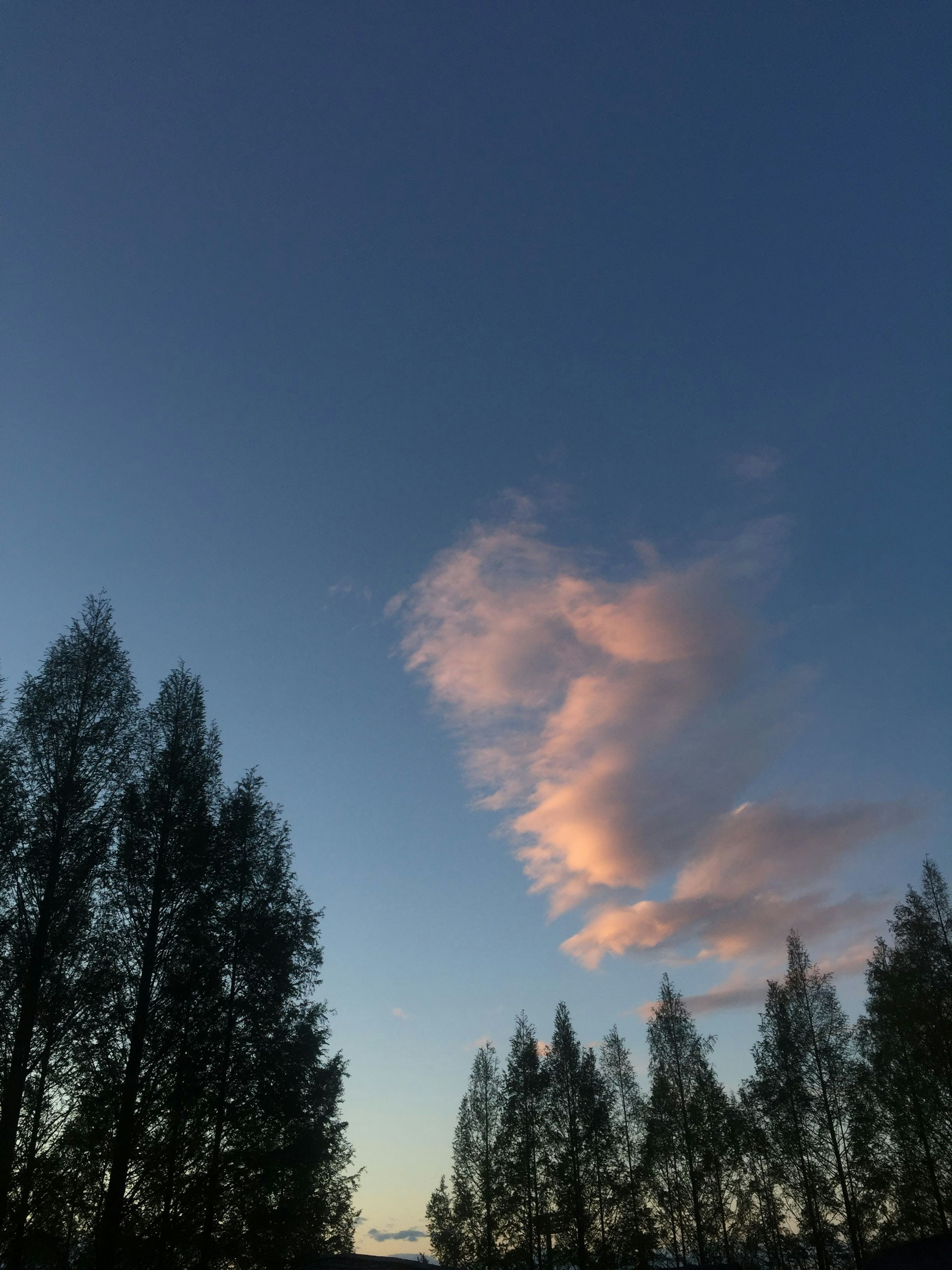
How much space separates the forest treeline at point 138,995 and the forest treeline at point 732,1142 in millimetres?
22428

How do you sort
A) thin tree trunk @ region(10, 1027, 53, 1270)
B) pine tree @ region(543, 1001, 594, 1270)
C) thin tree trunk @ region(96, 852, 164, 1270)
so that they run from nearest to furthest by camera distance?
thin tree trunk @ region(10, 1027, 53, 1270) → thin tree trunk @ region(96, 852, 164, 1270) → pine tree @ region(543, 1001, 594, 1270)

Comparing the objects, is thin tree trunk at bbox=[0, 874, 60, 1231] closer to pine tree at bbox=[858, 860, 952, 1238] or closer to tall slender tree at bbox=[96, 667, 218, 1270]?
tall slender tree at bbox=[96, 667, 218, 1270]

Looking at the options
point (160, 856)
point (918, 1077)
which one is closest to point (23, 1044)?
point (160, 856)

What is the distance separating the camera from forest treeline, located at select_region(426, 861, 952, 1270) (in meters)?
30.9

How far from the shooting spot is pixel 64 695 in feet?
60.2

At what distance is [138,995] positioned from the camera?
17.4 meters

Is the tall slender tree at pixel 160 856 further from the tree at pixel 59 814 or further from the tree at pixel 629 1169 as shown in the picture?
the tree at pixel 629 1169

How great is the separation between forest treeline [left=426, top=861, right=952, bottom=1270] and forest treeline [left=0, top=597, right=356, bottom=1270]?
73.6 ft

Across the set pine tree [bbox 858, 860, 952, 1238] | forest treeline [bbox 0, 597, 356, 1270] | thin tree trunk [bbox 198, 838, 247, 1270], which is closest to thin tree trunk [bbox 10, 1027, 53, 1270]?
forest treeline [bbox 0, 597, 356, 1270]

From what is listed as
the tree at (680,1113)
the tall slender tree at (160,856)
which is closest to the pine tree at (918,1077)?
the tree at (680,1113)

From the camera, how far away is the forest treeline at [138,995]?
1431 centimetres

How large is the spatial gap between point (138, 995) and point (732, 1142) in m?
35.1

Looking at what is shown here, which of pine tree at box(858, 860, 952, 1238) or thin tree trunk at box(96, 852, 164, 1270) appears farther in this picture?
pine tree at box(858, 860, 952, 1238)

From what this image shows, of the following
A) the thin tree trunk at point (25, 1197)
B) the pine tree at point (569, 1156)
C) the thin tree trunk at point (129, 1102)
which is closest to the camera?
the thin tree trunk at point (25, 1197)
